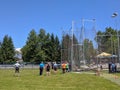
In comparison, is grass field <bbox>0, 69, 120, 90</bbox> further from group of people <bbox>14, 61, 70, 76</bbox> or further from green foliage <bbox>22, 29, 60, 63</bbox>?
green foliage <bbox>22, 29, 60, 63</bbox>

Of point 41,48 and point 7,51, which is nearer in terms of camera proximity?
point 41,48

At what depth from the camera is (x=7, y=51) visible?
346 ft

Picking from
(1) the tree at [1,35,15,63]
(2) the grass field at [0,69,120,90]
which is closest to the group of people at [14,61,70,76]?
(2) the grass field at [0,69,120,90]

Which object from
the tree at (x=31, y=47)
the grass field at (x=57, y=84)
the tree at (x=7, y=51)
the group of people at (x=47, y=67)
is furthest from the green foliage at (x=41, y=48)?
the grass field at (x=57, y=84)

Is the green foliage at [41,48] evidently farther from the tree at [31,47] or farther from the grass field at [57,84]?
the grass field at [57,84]

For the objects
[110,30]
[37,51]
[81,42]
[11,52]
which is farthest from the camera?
[110,30]

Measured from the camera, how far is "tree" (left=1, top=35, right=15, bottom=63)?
4135 inches

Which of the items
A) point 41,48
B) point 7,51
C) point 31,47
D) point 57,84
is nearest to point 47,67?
point 57,84

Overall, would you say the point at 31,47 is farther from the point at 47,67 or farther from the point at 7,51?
the point at 47,67

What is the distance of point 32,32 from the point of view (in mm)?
102438

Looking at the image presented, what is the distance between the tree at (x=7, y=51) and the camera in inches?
4135

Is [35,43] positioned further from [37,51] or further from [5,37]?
[5,37]

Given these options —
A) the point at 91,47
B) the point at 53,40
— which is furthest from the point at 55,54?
the point at 91,47

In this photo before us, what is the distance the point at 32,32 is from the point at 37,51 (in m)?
6.30
